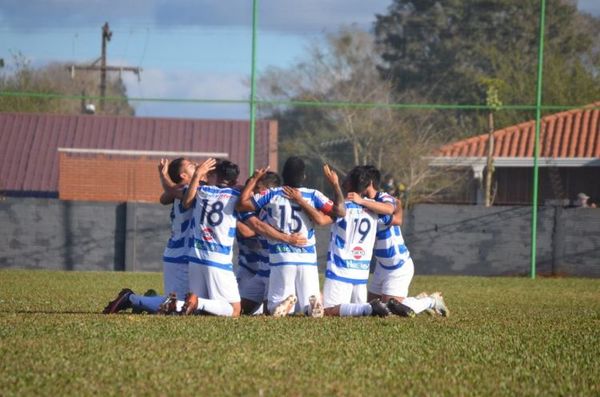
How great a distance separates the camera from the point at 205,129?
1485 inches

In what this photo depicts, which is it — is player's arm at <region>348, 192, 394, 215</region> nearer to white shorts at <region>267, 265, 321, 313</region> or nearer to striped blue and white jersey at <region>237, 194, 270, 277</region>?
white shorts at <region>267, 265, 321, 313</region>

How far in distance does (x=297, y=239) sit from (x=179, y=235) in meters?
1.34

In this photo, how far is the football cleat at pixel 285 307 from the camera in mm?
12086

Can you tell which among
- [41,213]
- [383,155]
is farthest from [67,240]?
[383,155]

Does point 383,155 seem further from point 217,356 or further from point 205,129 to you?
point 217,356

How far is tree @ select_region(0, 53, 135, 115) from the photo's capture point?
32.5m

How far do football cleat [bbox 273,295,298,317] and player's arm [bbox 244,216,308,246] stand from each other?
1.96 ft

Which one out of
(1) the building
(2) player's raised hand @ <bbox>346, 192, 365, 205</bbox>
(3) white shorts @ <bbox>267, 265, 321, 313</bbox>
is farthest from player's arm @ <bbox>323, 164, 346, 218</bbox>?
(1) the building

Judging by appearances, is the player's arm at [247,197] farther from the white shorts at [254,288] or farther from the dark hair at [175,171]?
the white shorts at [254,288]

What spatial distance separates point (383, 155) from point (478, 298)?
2041cm

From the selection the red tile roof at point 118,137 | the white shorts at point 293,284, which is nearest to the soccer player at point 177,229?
the white shorts at point 293,284

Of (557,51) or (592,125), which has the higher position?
(557,51)

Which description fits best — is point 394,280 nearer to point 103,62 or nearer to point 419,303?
point 419,303

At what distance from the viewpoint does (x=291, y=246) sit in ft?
40.3
